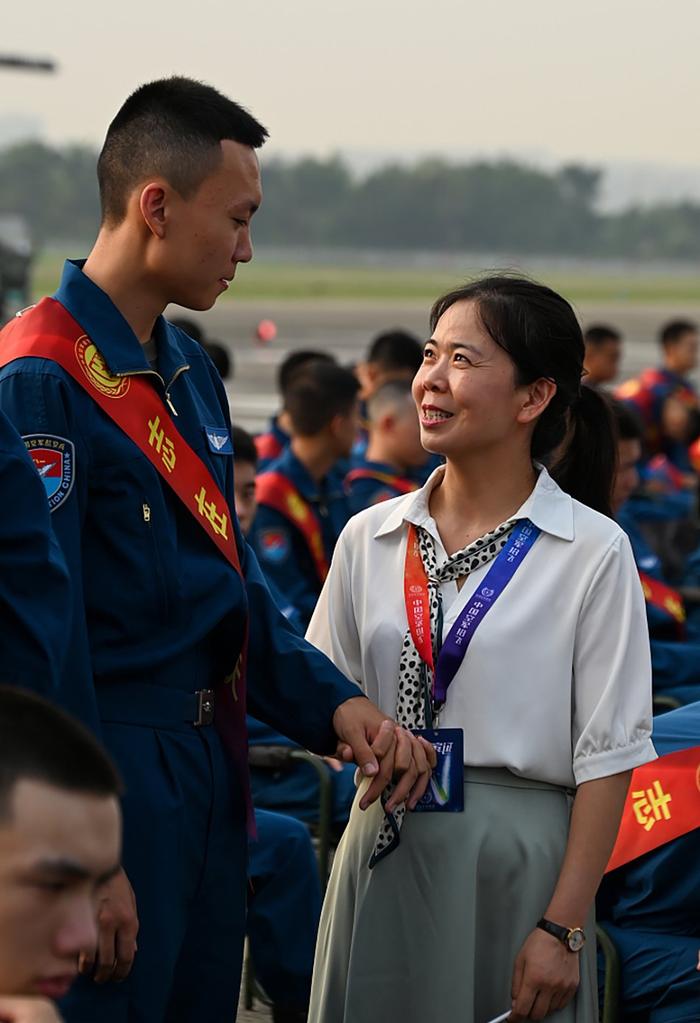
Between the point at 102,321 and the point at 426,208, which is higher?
A: the point at 426,208

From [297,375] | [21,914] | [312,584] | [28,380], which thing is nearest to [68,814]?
[21,914]

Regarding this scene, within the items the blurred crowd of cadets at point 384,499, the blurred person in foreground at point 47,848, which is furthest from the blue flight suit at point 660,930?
the blurred person in foreground at point 47,848

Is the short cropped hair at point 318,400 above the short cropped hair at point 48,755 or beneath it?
above

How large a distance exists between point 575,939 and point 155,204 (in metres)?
1.36

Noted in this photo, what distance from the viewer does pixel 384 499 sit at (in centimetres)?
724

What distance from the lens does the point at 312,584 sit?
244 inches

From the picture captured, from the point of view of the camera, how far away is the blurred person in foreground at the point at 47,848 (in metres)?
1.47

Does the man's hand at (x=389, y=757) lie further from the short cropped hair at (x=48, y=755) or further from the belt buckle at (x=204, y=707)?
the short cropped hair at (x=48, y=755)

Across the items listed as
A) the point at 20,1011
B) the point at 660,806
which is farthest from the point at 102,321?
the point at 660,806

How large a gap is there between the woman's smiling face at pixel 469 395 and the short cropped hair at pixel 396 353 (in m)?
5.95

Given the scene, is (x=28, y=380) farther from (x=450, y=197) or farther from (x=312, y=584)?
(x=450, y=197)

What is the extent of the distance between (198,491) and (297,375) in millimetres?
4422

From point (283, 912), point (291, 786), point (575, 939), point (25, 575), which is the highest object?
point (25, 575)

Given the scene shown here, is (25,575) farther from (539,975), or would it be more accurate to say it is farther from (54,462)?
(539,975)
